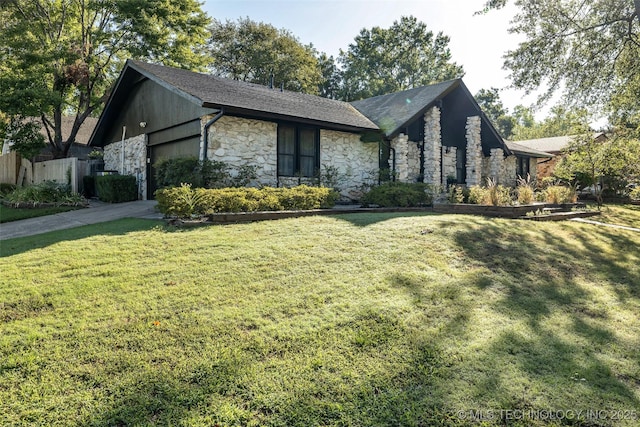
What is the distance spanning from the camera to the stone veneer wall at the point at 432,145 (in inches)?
631

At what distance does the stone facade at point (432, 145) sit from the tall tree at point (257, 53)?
19401mm

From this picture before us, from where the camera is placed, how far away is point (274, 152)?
12.4 metres

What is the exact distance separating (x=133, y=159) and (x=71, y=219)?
5869mm

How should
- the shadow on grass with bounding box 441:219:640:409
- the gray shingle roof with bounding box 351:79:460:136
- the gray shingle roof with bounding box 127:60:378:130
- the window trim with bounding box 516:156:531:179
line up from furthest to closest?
the window trim with bounding box 516:156:531:179 → the gray shingle roof with bounding box 351:79:460:136 → the gray shingle roof with bounding box 127:60:378:130 → the shadow on grass with bounding box 441:219:640:409

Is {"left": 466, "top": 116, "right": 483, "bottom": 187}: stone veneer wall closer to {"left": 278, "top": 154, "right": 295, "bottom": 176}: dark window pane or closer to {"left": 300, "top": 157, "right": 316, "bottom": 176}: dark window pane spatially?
{"left": 300, "top": 157, "right": 316, "bottom": 176}: dark window pane

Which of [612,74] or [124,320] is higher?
[612,74]

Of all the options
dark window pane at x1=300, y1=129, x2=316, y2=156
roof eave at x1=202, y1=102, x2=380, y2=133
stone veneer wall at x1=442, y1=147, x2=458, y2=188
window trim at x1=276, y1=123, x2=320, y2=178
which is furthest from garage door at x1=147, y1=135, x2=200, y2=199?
stone veneer wall at x1=442, y1=147, x2=458, y2=188

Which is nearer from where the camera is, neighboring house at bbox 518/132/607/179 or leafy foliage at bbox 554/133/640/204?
leafy foliage at bbox 554/133/640/204

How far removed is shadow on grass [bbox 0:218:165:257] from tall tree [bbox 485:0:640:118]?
1378 cm

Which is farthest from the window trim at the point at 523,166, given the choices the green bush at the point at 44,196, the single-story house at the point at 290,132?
the green bush at the point at 44,196

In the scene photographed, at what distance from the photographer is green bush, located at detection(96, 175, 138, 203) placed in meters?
13.2

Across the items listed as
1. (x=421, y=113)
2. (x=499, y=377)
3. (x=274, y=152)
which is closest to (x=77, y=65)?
(x=274, y=152)

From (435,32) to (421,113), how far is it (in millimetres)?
29571

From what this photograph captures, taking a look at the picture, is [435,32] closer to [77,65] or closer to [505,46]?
[505,46]
